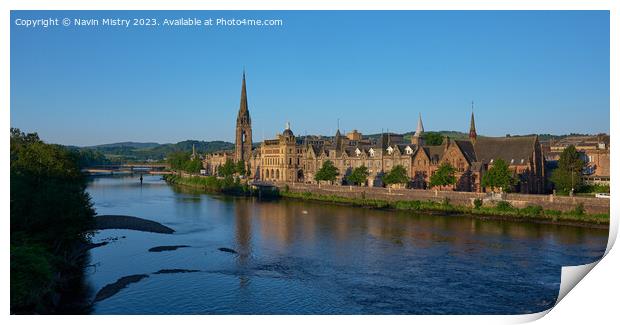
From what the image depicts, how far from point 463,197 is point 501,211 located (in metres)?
4.93

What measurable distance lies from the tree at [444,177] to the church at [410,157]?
225 centimetres

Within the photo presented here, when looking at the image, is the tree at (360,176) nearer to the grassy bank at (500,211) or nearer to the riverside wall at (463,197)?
the riverside wall at (463,197)

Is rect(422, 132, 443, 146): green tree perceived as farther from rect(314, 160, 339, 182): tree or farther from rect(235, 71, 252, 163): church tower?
rect(235, 71, 252, 163): church tower

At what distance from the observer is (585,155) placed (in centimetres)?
6681

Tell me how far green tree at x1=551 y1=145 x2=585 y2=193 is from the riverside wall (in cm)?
681

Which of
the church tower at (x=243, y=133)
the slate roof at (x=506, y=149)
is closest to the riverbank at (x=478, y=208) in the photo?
the slate roof at (x=506, y=149)

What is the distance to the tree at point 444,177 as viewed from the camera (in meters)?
63.4

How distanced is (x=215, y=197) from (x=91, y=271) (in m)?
49.5

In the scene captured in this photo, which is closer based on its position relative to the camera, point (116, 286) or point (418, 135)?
point (116, 286)

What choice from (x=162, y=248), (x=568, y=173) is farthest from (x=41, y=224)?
(x=568, y=173)

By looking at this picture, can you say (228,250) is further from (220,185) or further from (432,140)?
(432,140)

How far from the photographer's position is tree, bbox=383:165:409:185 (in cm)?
6988

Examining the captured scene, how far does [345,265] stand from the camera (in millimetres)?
34062
